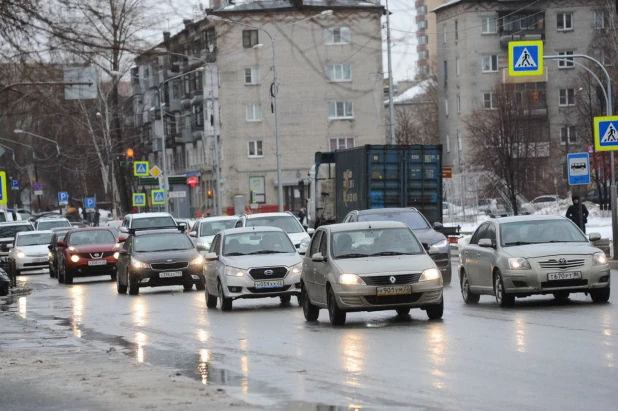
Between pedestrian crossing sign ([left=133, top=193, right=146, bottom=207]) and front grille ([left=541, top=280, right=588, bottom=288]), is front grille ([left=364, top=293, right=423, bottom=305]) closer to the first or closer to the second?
front grille ([left=541, top=280, right=588, bottom=288])

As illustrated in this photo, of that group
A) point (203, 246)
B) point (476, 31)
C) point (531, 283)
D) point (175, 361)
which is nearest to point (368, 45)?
point (476, 31)

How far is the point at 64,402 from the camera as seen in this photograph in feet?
37.9

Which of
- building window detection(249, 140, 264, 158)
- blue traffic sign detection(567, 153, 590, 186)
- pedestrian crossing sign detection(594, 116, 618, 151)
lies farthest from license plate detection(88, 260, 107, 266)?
building window detection(249, 140, 264, 158)

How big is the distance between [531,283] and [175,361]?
7569mm

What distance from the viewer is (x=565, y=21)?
101062 millimetres

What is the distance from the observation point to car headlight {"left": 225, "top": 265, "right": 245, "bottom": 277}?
944 inches

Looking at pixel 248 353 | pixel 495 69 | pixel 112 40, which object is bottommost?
pixel 248 353

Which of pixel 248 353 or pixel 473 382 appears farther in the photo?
pixel 248 353

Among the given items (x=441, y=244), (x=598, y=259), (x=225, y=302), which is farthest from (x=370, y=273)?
(x=441, y=244)

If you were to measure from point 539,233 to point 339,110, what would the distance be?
249ft

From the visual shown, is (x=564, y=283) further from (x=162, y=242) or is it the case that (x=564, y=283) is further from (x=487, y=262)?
(x=162, y=242)

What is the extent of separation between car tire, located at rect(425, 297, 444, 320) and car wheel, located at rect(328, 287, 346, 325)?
1212mm

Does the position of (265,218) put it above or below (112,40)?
below

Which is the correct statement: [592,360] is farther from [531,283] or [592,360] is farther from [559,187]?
[559,187]
